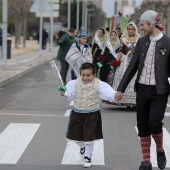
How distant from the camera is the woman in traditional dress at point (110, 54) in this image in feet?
43.4

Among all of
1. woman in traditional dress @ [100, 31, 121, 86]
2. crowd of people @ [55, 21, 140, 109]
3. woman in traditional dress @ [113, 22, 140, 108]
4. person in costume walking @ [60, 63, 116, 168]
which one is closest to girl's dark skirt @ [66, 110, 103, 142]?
person in costume walking @ [60, 63, 116, 168]

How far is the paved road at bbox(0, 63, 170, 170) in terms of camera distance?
292 inches

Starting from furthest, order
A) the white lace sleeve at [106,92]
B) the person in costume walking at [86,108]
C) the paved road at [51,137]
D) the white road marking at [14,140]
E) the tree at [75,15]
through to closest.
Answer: the tree at [75,15] → the white road marking at [14,140] → the paved road at [51,137] → the person in costume walking at [86,108] → the white lace sleeve at [106,92]

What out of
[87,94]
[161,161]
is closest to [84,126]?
[87,94]

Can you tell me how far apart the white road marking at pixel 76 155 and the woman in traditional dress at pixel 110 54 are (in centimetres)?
440

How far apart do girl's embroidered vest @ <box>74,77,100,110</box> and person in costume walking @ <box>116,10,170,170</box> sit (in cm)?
41

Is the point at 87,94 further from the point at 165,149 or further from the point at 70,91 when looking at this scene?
the point at 165,149

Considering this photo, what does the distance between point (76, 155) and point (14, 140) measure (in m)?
Result: 1.46

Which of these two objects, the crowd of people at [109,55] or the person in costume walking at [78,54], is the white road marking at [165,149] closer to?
the crowd of people at [109,55]

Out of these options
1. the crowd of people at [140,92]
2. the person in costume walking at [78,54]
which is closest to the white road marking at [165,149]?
the crowd of people at [140,92]

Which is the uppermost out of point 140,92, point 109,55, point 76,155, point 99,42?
point 140,92

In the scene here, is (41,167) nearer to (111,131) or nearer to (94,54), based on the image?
(111,131)

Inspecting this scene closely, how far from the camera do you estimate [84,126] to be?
282 inches

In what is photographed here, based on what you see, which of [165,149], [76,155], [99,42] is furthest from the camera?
[99,42]
